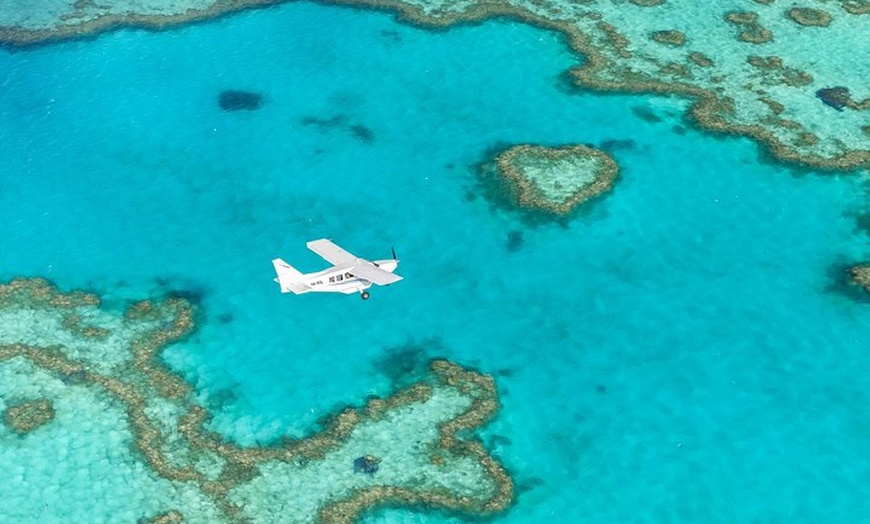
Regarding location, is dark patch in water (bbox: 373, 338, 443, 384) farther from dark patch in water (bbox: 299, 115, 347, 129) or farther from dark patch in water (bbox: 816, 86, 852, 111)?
dark patch in water (bbox: 816, 86, 852, 111)

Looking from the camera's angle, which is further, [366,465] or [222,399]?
[222,399]

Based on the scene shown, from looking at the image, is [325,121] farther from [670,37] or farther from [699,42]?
[699,42]

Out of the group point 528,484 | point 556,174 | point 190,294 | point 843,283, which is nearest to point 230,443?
point 190,294

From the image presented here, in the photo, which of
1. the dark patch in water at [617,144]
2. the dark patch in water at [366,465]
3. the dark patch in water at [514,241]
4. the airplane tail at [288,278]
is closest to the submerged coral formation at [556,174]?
the dark patch in water at [617,144]

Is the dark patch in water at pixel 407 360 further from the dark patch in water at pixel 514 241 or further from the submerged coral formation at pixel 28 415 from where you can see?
the submerged coral formation at pixel 28 415

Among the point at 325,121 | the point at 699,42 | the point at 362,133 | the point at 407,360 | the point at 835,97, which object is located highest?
the point at 699,42

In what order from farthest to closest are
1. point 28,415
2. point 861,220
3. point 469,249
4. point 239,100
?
1. point 239,100
2. point 861,220
3. point 469,249
4. point 28,415
